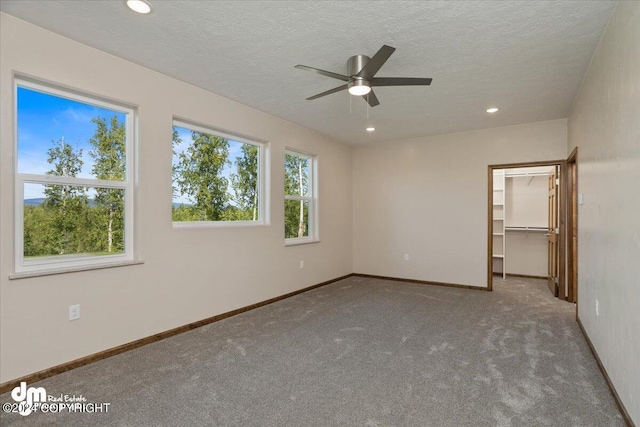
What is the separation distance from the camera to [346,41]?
2.60 metres

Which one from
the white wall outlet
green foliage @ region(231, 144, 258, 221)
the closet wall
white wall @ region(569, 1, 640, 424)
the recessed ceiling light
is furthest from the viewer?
the closet wall

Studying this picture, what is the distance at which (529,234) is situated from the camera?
636 cm

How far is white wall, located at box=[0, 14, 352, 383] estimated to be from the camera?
230 centimetres

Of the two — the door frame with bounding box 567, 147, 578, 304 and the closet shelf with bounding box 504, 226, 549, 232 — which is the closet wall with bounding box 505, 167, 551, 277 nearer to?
the closet shelf with bounding box 504, 226, 549, 232

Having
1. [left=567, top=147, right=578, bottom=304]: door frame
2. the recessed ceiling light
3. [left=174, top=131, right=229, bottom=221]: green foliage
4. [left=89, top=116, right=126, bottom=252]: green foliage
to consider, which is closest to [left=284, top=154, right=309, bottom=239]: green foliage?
[left=174, top=131, right=229, bottom=221]: green foliage

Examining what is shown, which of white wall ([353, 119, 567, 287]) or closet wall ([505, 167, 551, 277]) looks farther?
closet wall ([505, 167, 551, 277])

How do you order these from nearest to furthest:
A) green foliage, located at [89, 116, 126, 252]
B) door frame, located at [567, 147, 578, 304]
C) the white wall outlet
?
the white wall outlet
green foliage, located at [89, 116, 126, 252]
door frame, located at [567, 147, 578, 304]

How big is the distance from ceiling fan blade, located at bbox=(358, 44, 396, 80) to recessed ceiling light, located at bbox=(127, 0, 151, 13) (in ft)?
5.00

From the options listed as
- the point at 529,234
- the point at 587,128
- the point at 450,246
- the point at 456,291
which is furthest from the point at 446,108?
the point at 529,234

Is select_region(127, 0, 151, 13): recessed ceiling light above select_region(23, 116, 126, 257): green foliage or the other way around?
above

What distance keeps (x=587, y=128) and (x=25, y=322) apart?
5.05 metres

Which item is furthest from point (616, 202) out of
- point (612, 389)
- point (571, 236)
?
point (571, 236)

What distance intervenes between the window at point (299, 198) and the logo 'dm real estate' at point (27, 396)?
316 cm

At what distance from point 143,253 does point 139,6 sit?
2012 mm
